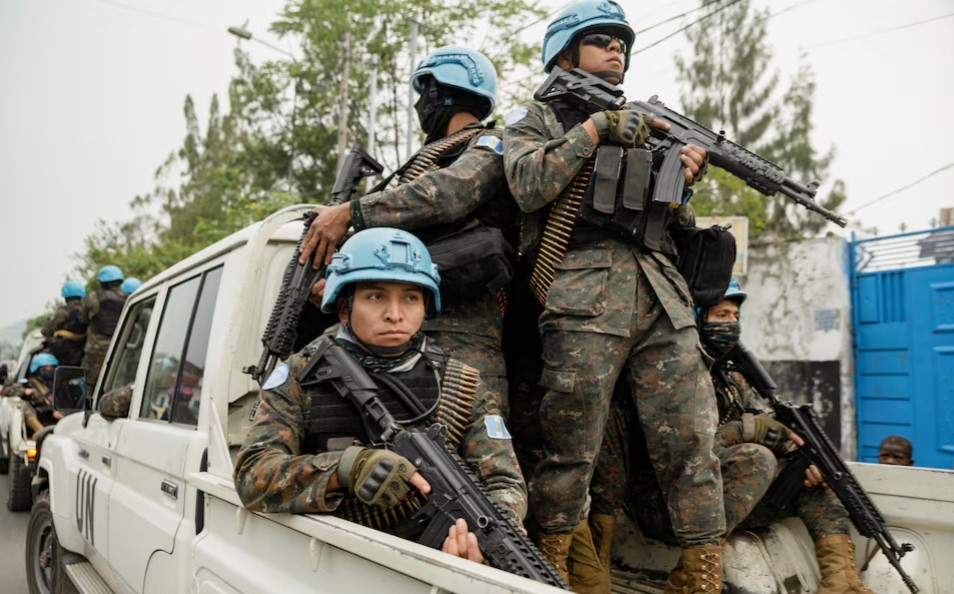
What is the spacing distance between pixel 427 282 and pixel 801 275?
8.93m

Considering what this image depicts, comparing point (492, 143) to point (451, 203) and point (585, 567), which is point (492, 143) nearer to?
point (451, 203)

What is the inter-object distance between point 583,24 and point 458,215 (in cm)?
78

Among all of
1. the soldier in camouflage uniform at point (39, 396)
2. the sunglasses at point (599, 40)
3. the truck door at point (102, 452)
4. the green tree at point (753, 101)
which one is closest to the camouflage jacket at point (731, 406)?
the sunglasses at point (599, 40)

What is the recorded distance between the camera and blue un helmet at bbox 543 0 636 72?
99.5 inches

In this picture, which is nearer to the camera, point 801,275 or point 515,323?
point 515,323

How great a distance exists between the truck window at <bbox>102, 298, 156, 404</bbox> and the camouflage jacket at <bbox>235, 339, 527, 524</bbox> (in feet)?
5.54

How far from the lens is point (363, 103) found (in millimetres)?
21031

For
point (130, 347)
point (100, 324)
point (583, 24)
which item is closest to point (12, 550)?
point (100, 324)

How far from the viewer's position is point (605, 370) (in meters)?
2.32

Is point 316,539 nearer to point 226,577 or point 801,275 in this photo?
point 226,577

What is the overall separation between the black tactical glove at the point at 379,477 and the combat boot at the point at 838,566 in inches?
67.8

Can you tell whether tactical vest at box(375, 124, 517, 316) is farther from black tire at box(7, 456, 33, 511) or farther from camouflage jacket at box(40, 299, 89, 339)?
black tire at box(7, 456, 33, 511)

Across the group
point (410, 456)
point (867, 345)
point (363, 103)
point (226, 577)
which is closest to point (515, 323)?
point (410, 456)

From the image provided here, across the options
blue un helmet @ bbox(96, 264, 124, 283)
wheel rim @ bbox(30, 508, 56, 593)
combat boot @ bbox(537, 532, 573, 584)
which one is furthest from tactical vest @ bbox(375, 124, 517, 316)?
blue un helmet @ bbox(96, 264, 124, 283)
